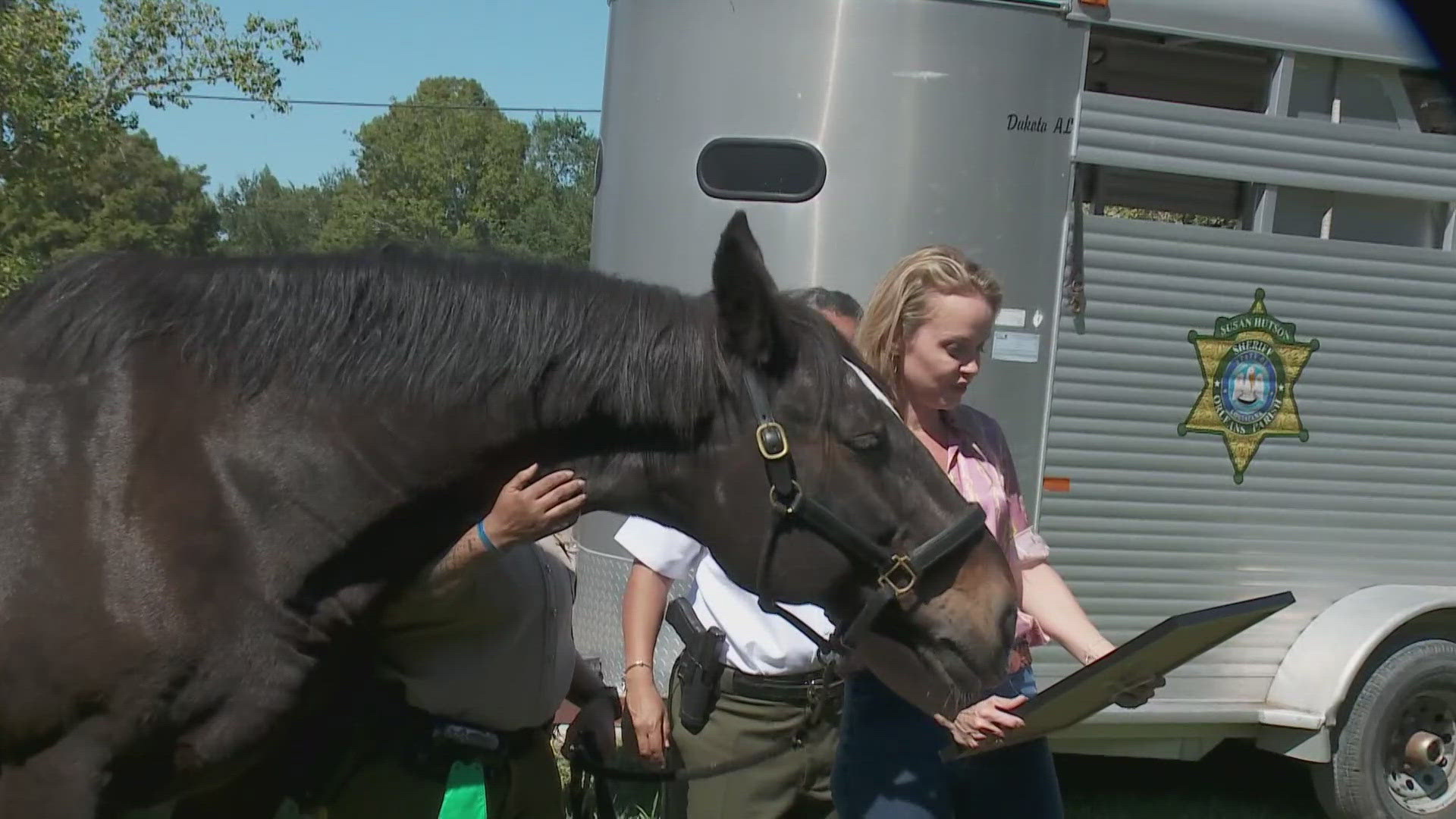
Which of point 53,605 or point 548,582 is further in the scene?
point 548,582

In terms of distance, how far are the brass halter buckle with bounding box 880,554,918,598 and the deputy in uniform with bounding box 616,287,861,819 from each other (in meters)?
0.82

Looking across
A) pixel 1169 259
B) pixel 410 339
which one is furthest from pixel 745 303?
pixel 1169 259

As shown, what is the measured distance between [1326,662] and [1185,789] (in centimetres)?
120

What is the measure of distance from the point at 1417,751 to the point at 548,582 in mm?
4591

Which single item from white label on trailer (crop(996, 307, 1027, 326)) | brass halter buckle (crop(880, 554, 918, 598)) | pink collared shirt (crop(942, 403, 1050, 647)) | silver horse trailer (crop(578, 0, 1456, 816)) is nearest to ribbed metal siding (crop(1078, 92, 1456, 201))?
silver horse trailer (crop(578, 0, 1456, 816))

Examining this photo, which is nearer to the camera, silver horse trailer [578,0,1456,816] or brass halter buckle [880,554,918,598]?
brass halter buckle [880,554,918,598]

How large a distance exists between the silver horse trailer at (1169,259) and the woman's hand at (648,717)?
1.83 m

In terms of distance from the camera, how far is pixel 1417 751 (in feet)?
18.8

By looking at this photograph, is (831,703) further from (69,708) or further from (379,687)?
(69,708)

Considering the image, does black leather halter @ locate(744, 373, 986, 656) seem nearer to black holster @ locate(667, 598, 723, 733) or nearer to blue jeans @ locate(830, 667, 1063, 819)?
blue jeans @ locate(830, 667, 1063, 819)

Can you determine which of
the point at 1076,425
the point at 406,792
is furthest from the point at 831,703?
the point at 1076,425

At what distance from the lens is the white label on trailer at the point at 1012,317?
4930 millimetres

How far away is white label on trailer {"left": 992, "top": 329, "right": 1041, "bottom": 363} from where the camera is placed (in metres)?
4.94

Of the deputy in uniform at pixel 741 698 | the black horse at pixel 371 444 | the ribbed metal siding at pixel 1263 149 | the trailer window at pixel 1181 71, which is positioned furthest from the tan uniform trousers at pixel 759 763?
the trailer window at pixel 1181 71
